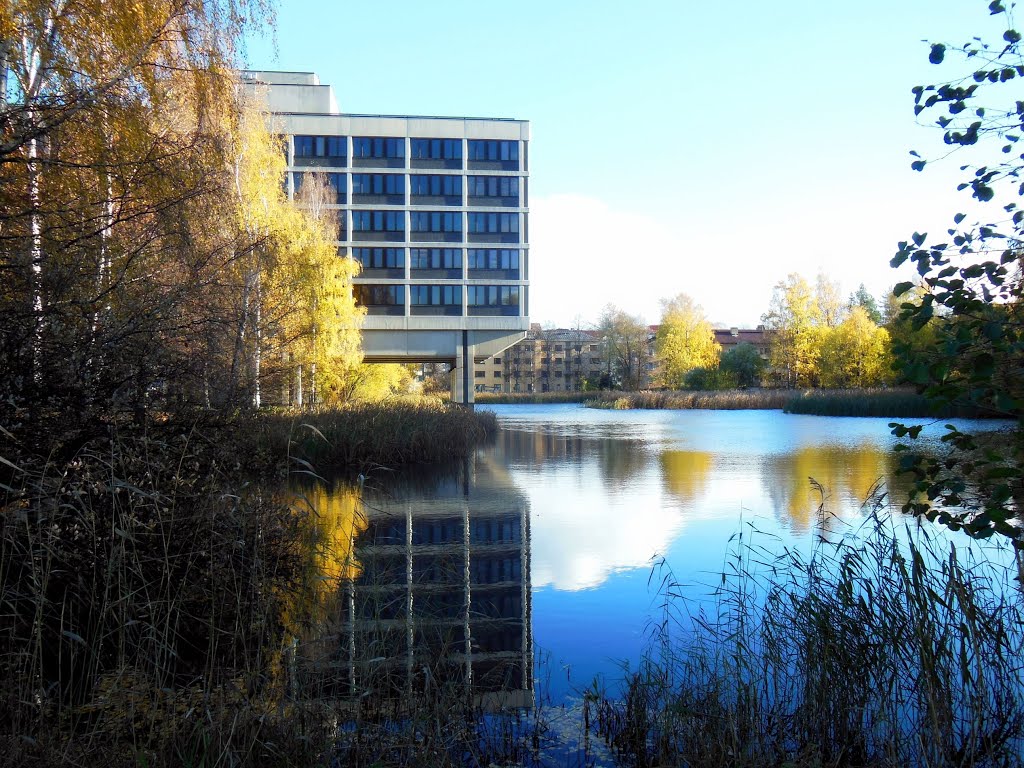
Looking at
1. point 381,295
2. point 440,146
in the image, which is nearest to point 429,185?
point 440,146

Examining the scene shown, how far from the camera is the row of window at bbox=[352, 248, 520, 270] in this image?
40.9 metres

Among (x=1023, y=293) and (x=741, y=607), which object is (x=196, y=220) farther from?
(x=1023, y=293)

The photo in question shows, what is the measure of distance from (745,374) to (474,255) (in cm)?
3261

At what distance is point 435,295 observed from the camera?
41094mm

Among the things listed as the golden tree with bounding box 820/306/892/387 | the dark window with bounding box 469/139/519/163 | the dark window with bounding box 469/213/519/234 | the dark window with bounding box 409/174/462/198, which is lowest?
the golden tree with bounding box 820/306/892/387

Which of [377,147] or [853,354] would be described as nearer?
[377,147]

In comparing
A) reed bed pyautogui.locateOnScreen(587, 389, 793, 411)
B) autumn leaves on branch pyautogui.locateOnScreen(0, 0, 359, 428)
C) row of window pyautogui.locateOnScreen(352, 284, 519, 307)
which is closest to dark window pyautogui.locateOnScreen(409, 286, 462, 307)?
row of window pyautogui.locateOnScreen(352, 284, 519, 307)

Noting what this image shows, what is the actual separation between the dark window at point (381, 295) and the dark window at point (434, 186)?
5.04 m

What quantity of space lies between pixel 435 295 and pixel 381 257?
3333 millimetres

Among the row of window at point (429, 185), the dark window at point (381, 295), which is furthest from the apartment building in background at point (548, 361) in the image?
the dark window at point (381, 295)

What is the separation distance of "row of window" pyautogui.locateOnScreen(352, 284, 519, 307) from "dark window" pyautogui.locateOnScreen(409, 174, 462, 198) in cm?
479

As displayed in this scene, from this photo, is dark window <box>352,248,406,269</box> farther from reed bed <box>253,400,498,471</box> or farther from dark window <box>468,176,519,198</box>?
reed bed <box>253,400,498,471</box>

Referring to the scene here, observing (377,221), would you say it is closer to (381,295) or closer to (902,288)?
(381,295)

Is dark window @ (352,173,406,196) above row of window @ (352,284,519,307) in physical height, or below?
above
